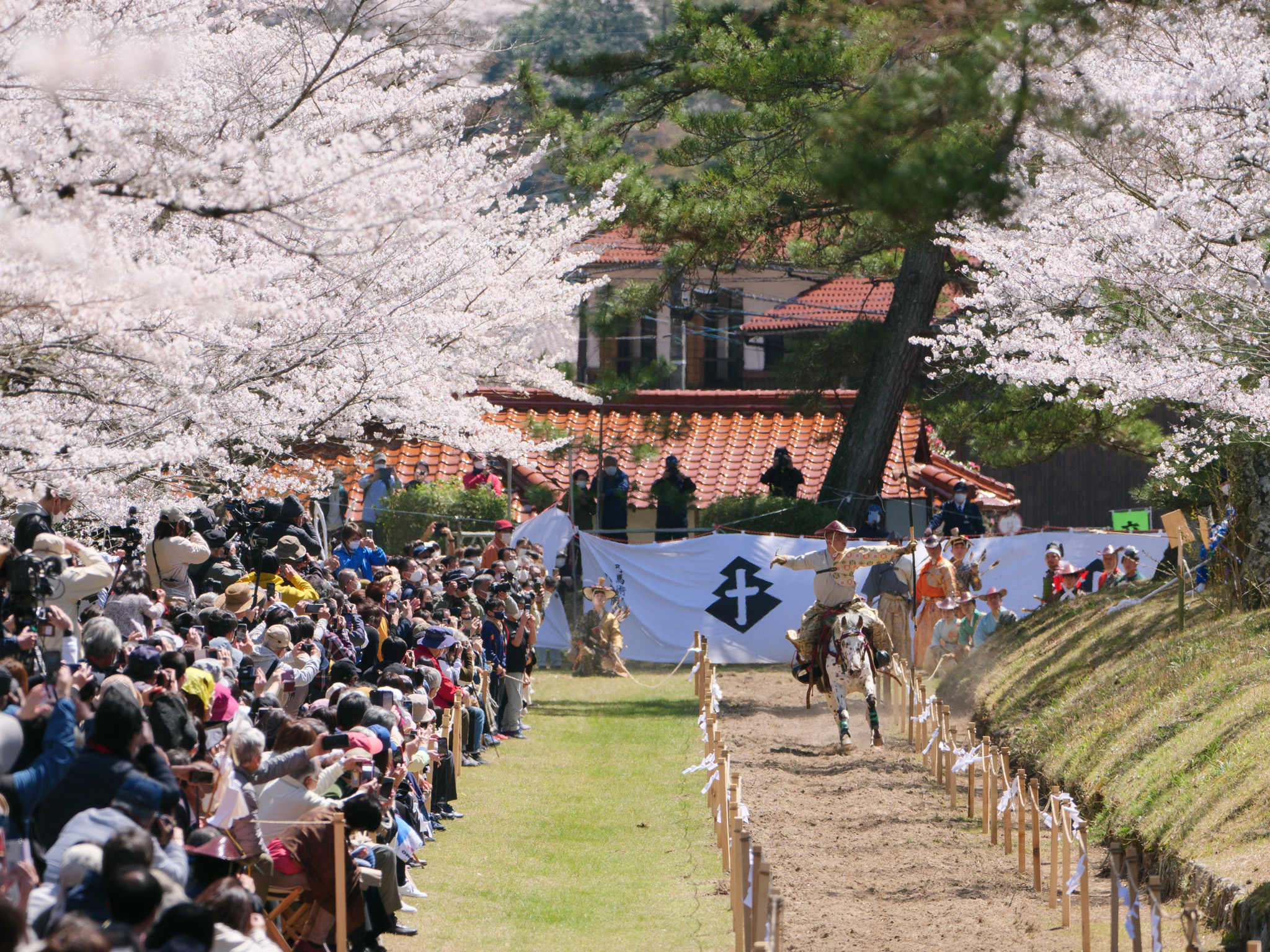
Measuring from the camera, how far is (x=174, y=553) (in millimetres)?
9219

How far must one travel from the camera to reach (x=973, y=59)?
8781 millimetres

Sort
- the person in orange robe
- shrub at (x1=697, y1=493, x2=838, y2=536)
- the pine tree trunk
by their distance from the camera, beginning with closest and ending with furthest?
the pine tree trunk → the person in orange robe → shrub at (x1=697, y1=493, x2=838, y2=536)

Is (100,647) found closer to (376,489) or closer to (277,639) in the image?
(277,639)

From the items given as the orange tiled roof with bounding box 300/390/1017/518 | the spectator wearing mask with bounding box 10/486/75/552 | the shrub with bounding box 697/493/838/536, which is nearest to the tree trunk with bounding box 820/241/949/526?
the shrub with bounding box 697/493/838/536

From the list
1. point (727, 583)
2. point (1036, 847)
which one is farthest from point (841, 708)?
point (727, 583)

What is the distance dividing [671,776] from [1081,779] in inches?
144

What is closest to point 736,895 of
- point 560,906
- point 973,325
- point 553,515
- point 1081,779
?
point 560,906

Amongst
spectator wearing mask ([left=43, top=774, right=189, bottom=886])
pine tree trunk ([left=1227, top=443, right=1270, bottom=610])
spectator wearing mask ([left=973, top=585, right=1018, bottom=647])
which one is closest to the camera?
spectator wearing mask ([left=43, top=774, right=189, bottom=886])

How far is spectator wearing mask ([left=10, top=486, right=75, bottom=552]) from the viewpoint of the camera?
7.13m

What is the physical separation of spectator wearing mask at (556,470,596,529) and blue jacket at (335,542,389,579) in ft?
22.5

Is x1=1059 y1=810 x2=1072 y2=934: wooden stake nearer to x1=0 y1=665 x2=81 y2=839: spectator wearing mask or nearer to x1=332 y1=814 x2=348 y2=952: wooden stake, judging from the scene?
x1=332 y1=814 x2=348 y2=952: wooden stake

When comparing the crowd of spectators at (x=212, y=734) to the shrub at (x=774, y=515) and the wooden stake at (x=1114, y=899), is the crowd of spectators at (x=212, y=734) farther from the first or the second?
the shrub at (x=774, y=515)

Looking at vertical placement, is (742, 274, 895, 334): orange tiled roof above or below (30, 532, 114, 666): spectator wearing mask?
above

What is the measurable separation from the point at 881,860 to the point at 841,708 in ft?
13.4
